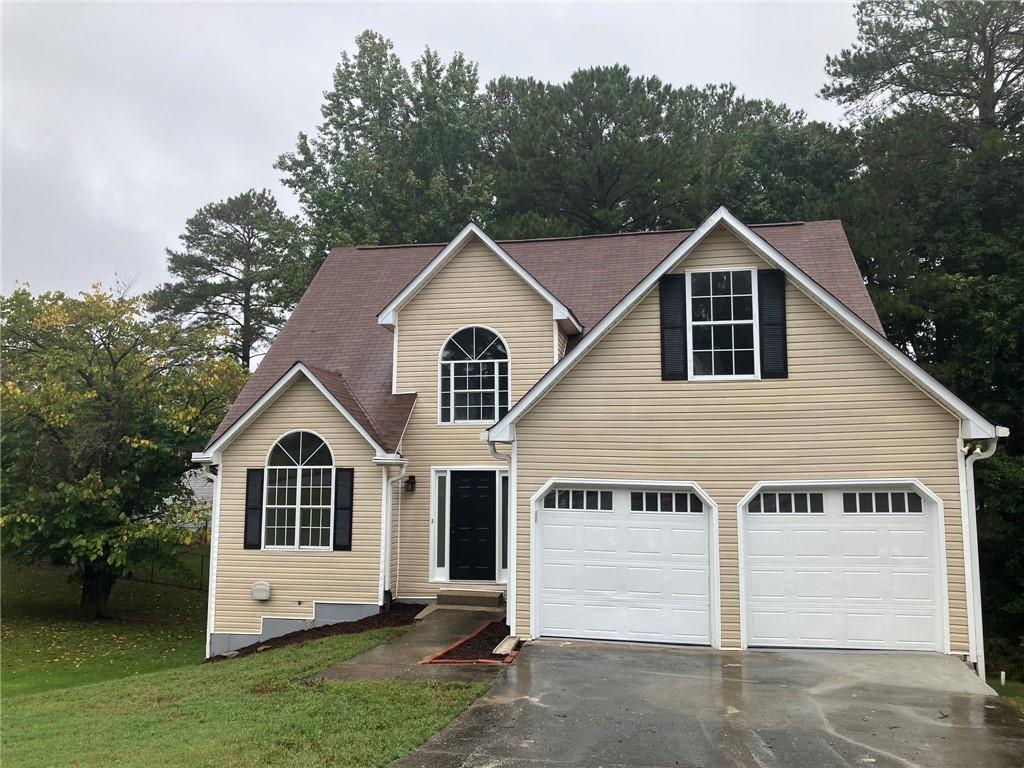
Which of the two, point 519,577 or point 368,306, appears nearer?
point 519,577

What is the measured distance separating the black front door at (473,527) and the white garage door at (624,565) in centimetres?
313

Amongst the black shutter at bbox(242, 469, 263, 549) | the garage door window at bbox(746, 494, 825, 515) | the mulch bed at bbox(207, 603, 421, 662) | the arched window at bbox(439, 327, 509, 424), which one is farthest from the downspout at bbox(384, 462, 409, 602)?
the garage door window at bbox(746, 494, 825, 515)

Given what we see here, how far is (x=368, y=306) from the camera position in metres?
16.4

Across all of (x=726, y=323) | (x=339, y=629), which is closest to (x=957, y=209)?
(x=726, y=323)

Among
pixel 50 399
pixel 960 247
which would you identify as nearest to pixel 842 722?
pixel 50 399

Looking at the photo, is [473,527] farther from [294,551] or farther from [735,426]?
[735,426]

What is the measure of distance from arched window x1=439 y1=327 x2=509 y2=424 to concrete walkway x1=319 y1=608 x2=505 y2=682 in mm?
3805

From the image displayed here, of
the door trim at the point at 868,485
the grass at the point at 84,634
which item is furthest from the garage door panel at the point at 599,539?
the grass at the point at 84,634

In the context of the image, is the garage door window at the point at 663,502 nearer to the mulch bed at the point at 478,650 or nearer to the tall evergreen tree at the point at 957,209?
the mulch bed at the point at 478,650

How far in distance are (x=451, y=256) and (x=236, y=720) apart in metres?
9.26

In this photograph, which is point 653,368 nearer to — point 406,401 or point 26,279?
point 406,401

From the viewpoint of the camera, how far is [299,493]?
12.7 m

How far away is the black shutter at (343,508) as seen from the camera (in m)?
12.5

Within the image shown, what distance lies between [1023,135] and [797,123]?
40.9ft
